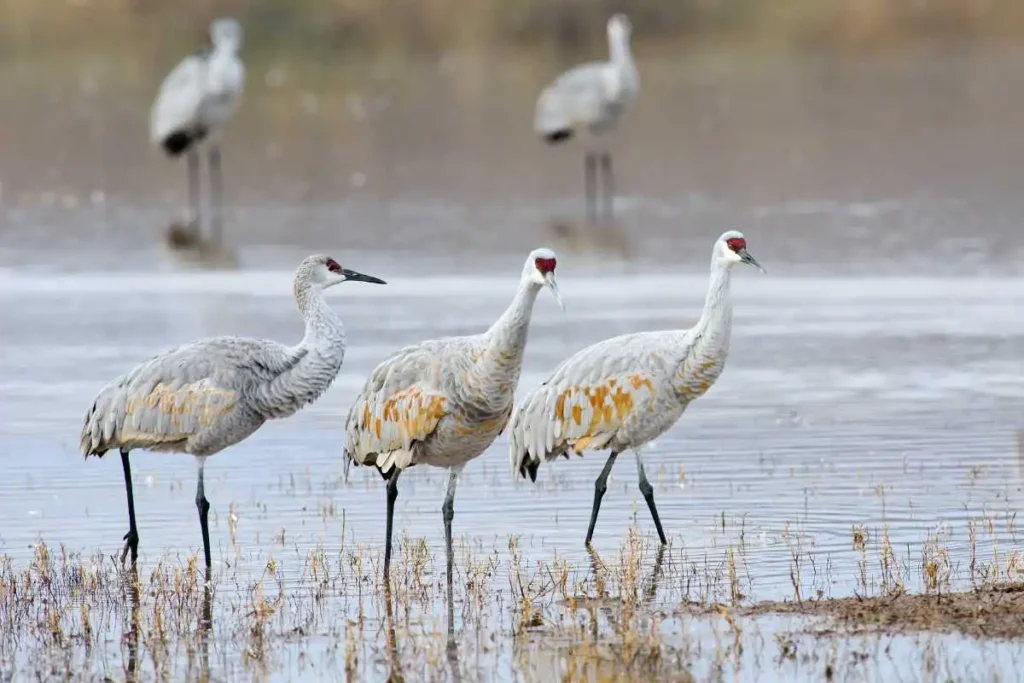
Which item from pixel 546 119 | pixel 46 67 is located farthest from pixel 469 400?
pixel 46 67

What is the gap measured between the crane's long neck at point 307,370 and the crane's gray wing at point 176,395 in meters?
0.04

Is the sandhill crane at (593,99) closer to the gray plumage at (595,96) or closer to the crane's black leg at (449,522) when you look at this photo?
the gray plumage at (595,96)

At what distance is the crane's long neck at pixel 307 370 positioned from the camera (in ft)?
34.8

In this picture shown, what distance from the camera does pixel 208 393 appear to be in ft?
34.1

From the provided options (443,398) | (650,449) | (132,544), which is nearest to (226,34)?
(650,449)

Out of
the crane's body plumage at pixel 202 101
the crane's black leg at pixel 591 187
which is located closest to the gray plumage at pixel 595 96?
the crane's black leg at pixel 591 187

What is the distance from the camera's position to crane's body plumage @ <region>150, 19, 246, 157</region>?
97.1 ft

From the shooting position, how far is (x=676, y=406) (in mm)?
Result: 10672

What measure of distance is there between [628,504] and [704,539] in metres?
1.07

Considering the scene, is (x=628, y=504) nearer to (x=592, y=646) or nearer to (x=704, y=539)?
(x=704, y=539)

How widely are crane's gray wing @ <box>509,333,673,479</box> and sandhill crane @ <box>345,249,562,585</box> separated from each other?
722 millimetres

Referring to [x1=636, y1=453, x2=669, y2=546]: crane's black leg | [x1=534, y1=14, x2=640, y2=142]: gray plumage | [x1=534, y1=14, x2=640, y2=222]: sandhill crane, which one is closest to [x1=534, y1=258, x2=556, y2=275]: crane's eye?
[x1=636, y1=453, x2=669, y2=546]: crane's black leg

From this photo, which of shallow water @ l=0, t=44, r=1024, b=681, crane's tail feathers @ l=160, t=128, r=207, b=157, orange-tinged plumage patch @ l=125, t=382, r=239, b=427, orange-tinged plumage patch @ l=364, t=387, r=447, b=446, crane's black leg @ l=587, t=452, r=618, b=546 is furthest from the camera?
crane's tail feathers @ l=160, t=128, r=207, b=157

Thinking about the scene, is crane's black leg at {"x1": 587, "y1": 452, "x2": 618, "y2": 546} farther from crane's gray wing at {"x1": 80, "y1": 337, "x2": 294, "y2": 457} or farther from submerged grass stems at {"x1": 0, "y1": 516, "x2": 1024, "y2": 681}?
crane's gray wing at {"x1": 80, "y1": 337, "x2": 294, "y2": 457}
